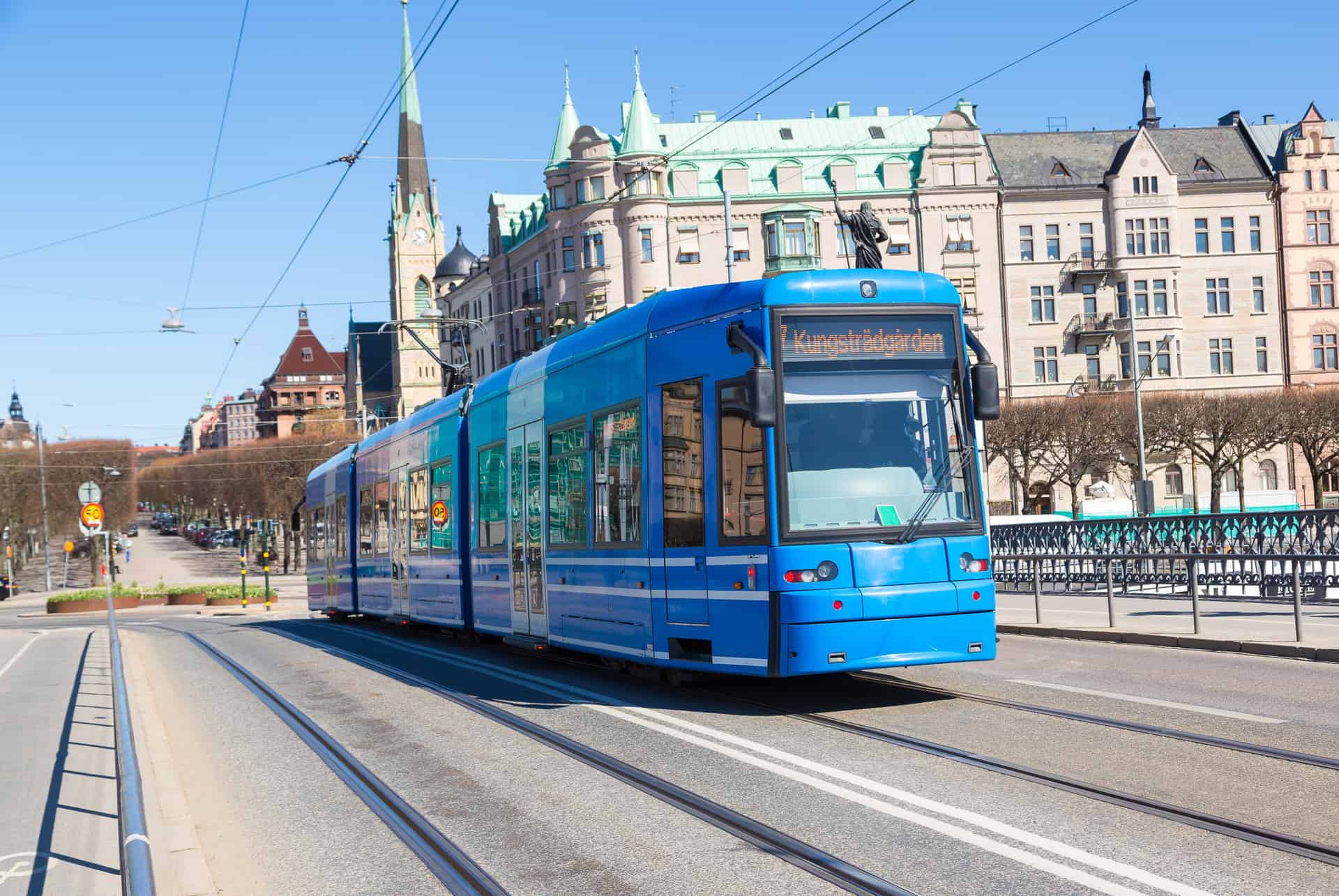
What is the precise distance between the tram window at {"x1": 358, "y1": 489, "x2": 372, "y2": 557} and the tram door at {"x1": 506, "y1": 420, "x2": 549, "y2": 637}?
9784 millimetres

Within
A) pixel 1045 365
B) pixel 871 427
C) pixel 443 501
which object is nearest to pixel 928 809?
pixel 871 427

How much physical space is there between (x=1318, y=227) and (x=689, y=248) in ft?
101

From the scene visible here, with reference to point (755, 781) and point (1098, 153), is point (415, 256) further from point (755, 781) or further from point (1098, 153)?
point (755, 781)

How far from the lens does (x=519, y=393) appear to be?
1641 centimetres

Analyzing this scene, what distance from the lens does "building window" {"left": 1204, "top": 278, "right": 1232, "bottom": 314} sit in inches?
2795

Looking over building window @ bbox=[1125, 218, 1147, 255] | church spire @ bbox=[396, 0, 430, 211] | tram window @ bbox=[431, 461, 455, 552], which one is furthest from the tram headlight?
church spire @ bbox=[396, 0, 430, 211]

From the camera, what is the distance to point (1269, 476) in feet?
227

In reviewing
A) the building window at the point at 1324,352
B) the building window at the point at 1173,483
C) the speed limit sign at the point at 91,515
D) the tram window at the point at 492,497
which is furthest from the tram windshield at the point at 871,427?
the building window at the point at 1324,352

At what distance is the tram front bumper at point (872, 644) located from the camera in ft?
35.1

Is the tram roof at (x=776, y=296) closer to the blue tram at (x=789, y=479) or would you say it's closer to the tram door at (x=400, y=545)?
the blue tram at (x=789, y=479)

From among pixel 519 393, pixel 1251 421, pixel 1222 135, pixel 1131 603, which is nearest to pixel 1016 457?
pixel 1251 421

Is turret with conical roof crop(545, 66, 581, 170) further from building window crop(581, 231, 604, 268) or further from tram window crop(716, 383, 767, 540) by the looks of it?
tram window crop(716, 383, 767, 540)

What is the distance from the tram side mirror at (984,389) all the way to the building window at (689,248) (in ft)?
198

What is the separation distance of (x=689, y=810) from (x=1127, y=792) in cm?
227
